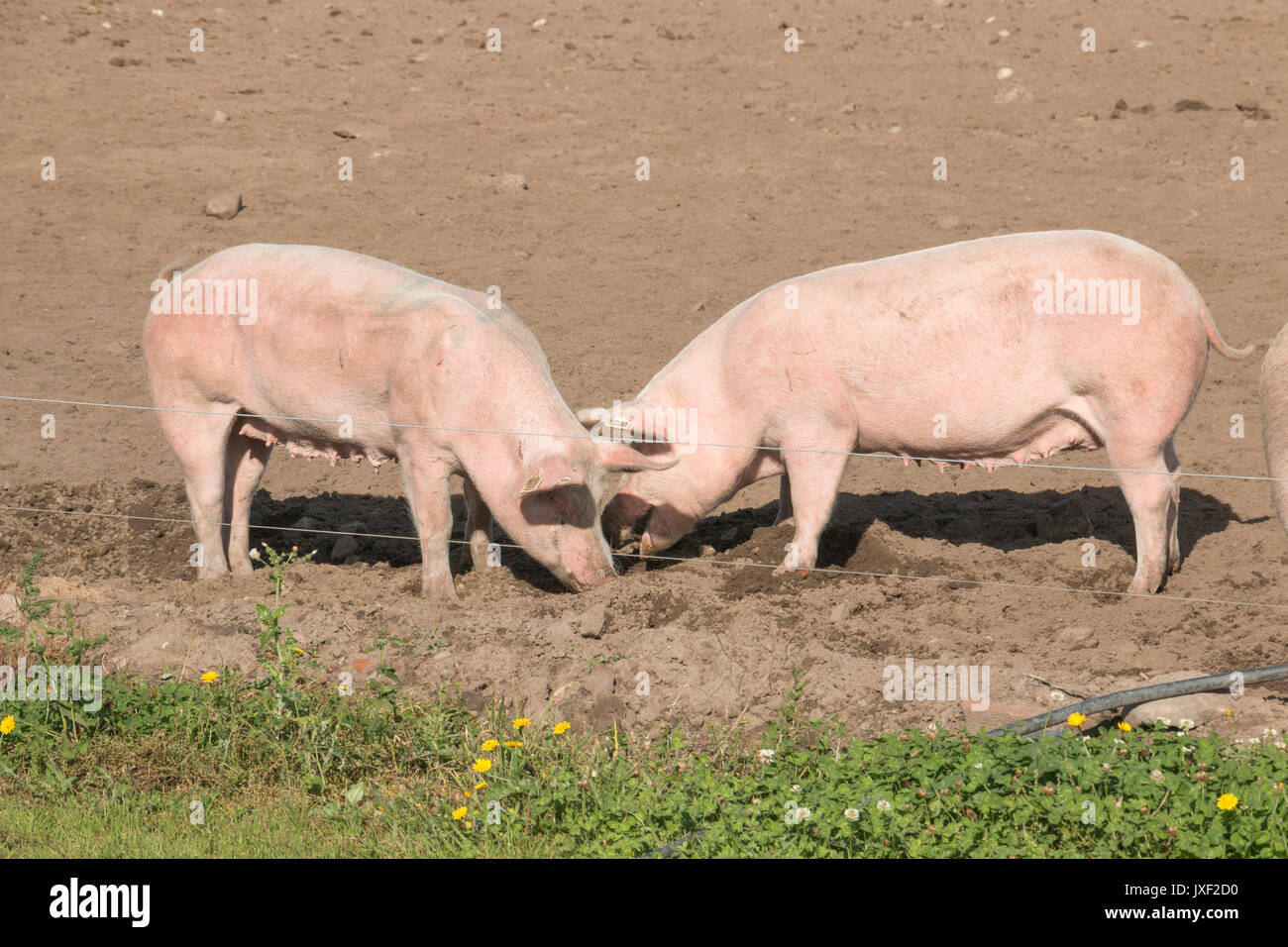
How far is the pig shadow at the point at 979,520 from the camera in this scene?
815cm

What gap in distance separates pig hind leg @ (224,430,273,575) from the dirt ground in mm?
341

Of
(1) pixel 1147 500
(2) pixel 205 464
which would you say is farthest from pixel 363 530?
(1) pixel 1147 500

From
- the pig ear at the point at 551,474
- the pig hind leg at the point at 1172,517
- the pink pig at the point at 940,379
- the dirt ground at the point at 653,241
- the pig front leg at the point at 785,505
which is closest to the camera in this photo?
the dirt ground at the point at 653,241

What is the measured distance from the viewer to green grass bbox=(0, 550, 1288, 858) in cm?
430

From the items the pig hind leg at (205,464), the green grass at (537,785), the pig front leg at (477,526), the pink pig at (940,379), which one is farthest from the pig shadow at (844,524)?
the green grass at (537,785)

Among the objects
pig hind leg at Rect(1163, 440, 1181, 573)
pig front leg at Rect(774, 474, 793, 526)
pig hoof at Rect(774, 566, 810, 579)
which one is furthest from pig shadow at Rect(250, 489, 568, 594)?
pig hind leg at Rect(1163, 440, 1181, 573)

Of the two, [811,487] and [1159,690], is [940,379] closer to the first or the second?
[811,487]

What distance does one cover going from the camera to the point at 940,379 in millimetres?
7277

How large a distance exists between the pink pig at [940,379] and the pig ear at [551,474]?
877 mm

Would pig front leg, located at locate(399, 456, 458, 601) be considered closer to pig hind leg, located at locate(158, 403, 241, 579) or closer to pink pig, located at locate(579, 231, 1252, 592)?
pink pig, located at locate(579, 231, 1252, 592)

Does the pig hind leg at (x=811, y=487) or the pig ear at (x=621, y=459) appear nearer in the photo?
the pig ear at (x=621, y=459)

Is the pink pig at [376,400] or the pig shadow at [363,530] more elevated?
the pink pig at [376,400]

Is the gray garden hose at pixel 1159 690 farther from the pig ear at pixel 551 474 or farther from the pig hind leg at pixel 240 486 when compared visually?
the pig hind leg at pixel 240 486

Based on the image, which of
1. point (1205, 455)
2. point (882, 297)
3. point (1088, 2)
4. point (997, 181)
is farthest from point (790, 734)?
point (1088, 2)
